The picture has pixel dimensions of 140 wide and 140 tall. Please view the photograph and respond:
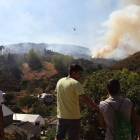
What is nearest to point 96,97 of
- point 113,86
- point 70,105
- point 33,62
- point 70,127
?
point 70,127

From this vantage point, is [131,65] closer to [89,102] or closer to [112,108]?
[89,102]

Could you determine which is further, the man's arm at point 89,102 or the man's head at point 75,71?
the man's head at point 75,71

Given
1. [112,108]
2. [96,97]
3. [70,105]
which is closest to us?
[112,108]

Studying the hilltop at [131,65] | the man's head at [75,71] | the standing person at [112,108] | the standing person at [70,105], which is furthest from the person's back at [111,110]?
the hilltop at [131,65]

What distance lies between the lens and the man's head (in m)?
3.36

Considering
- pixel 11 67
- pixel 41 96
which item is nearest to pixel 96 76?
pixel 41 96

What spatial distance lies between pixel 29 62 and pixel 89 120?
101836 millimetres

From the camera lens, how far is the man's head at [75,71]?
11.0 feet

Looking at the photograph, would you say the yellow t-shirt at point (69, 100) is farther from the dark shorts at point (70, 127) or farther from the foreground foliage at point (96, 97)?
the foreground foliage at point (96, 97)

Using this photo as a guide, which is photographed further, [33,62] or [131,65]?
[33,62]

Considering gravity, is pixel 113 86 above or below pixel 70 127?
above

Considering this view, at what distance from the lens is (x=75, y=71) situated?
3385mm

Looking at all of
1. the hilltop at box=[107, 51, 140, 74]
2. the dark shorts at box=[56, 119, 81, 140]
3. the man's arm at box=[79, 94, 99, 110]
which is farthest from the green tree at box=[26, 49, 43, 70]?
the man's arm at box=[79, 94, 99, 110]

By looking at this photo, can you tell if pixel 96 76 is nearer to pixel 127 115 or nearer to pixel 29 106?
pixel 127 115
